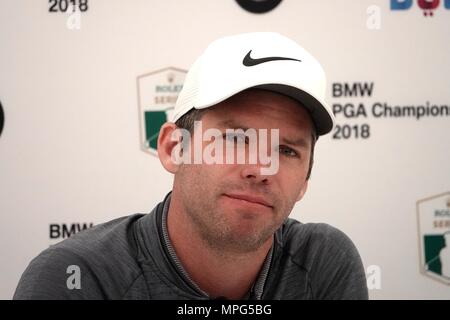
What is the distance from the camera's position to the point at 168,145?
835 millimetres

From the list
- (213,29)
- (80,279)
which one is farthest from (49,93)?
(80,279)

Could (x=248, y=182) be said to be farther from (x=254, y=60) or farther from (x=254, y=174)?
(x=254, y=60)

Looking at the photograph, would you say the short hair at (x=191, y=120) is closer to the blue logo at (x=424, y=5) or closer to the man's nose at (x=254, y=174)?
the man's nose at (x=254, y=174)

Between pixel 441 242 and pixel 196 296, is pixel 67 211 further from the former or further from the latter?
pixel 441 242

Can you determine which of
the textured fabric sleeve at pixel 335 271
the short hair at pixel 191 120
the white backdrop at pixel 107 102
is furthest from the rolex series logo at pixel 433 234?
the short hair at pixel 191 120

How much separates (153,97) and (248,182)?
0.80 metres

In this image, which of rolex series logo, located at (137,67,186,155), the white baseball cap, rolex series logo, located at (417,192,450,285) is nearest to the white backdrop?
rolex series logo, located at (137,67,186,155)

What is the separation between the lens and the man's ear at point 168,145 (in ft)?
2.70

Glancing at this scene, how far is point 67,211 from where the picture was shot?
4.66ft

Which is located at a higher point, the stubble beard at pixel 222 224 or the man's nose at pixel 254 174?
the man's nose at pixel 254 174

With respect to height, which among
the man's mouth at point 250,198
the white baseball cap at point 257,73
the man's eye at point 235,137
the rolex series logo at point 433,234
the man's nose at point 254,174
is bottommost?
the rolex series logo at point 433,234

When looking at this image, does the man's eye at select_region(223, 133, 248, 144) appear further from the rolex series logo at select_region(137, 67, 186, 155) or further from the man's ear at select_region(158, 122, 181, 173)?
the rolex series logo at select_region(137, 67, 186, 155)

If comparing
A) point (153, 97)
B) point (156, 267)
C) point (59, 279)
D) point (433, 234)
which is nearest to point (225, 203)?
point (156, 267)

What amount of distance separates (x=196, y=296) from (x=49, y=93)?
932mm
